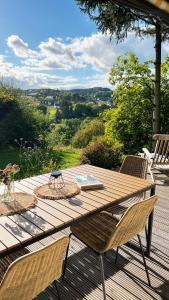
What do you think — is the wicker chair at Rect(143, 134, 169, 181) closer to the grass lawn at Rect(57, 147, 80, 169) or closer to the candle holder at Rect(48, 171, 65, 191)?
the grass lawn at Rect(57, 147, 80, 169)

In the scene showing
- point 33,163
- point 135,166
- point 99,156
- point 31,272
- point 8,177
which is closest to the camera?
point 31,272

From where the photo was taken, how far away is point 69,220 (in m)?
1.84

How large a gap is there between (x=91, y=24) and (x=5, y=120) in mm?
5072

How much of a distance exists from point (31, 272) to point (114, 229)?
2.28ft

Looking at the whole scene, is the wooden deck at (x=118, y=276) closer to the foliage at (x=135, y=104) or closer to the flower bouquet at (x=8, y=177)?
the flower bouquet at (x=8, y=177)

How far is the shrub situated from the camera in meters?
5.91

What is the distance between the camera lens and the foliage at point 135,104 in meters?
7.48

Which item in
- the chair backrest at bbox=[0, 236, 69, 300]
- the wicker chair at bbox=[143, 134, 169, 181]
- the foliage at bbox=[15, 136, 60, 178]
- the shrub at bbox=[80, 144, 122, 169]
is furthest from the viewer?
the shrub at bbox=[80, 144, 122, 169]

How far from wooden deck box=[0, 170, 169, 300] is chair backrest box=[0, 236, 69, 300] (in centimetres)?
76

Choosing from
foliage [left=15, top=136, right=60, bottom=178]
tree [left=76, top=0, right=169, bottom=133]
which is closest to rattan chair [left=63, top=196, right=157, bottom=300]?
foliage [left=15, top=136, right=60, bottom=178]

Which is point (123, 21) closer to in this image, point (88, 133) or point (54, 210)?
point (54, 210)

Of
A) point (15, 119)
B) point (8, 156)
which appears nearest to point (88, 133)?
point (15, 119)

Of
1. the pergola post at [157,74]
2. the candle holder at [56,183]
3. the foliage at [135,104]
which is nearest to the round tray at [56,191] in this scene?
the candle holder at [56,183]

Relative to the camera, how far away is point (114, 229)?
191 centimetres
